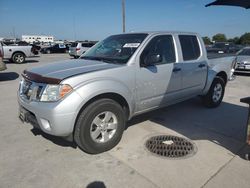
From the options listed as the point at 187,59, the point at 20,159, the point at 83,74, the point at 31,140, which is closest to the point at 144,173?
the point at 83,74

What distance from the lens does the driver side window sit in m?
3.66

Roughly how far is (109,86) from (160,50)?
1.42m

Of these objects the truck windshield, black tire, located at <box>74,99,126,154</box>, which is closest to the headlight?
black tire, located at <box>74,99,126,154</box>

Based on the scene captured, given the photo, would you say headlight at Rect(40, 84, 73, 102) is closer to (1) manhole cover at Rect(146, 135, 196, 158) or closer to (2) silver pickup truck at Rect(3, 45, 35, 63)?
(1) manhole cover at Rect(146, 135, 196, 158)

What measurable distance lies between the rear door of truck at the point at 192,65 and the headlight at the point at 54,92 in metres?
2.38

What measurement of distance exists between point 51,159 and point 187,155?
1950mm

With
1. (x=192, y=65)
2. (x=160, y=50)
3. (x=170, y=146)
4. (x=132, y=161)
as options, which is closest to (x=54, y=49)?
(x=192, y=65)

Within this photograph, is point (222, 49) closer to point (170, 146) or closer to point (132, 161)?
point (170, 146)

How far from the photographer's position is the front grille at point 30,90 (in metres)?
2.97

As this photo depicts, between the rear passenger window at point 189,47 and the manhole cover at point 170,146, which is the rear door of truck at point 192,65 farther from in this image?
the manhole cover at point 170,146

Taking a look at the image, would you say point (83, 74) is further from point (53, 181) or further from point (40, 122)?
point (53, 181)

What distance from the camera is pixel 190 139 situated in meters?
3.79

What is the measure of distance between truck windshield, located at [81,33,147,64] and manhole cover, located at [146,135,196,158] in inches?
55.0

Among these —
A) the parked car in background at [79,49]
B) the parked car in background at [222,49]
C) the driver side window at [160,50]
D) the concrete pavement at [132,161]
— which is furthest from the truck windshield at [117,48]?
the parked car in background at [79,49]
